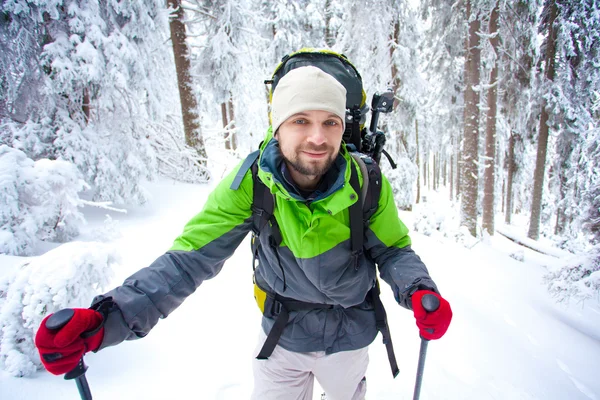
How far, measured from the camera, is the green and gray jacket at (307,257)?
62.1 inches

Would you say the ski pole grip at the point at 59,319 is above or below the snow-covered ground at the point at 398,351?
above

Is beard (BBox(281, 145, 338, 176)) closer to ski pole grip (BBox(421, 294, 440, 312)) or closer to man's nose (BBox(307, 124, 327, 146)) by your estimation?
man's nose (BBox(307, 124, 327, 146))

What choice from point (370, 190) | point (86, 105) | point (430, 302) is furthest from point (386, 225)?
point (86, 105)

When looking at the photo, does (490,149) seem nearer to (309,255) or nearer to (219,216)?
(309,255)

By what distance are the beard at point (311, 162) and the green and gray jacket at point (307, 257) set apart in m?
0.09

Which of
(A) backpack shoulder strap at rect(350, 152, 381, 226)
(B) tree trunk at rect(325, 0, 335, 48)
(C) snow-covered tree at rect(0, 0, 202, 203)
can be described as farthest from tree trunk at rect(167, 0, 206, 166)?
(B) tree trunk at rect(325, 0, 335, 48)

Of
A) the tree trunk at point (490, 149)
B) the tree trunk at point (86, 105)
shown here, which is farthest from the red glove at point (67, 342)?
the tree trunk at point (490, 149)

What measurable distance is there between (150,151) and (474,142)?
9.16 m

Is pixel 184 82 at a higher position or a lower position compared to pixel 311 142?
higher

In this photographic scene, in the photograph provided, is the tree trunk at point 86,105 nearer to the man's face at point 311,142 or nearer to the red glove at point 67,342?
the man's face at point 311,142

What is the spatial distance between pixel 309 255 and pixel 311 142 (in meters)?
0.70

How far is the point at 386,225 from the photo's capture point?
179cm

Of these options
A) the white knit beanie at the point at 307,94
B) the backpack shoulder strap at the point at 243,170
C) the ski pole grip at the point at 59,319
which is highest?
the white knit beanie at the point at 307,94

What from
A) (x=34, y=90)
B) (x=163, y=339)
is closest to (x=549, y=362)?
(x=163, y=339)
